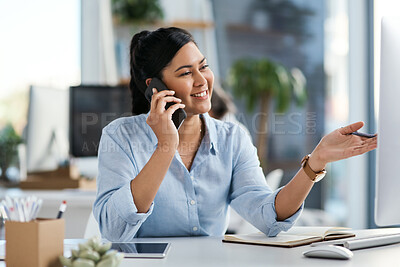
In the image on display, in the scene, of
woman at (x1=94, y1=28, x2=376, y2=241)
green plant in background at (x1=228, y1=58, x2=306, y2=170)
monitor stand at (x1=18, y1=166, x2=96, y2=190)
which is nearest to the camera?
woman at (x1=94, y1=28, x2=376, y2=241)

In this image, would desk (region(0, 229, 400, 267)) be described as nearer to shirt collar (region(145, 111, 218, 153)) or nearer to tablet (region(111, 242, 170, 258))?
tablet (region(111, 242, 170, 258))

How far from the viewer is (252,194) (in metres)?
1.61

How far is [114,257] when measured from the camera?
925mm

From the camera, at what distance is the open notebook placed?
132 cm

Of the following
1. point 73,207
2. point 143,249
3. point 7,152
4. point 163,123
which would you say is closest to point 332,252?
point 143,249

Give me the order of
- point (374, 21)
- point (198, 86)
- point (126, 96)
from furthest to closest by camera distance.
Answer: point (374, 21) < point (126, 96) < point (198, 86)

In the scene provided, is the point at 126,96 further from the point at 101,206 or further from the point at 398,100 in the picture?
the point at 398,100

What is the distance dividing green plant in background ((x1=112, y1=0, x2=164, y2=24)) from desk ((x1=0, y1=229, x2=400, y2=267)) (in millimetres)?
2973

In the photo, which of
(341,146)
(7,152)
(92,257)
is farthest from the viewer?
(7,152)

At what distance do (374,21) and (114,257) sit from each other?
3222 millimetres

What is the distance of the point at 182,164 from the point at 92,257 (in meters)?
0.74

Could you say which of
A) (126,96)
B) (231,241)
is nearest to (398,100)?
(231,241)

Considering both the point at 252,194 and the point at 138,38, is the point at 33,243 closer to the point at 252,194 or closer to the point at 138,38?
the point at 252,194

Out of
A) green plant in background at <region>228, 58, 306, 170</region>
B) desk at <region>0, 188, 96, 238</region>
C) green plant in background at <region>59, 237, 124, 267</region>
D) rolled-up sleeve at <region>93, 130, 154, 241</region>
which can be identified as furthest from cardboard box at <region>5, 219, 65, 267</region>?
green plant in background at <region>228, 58, 306, 170</region>
